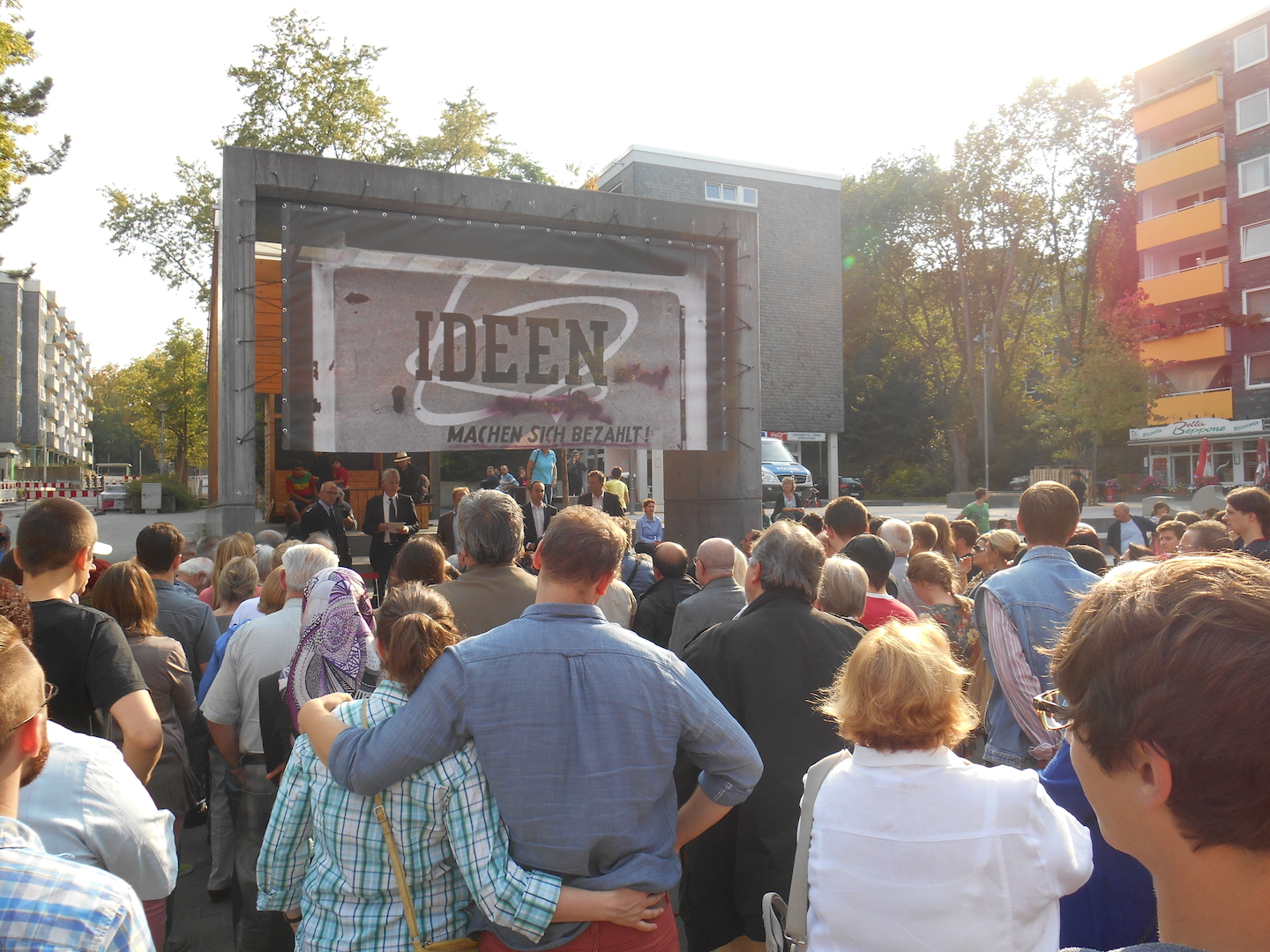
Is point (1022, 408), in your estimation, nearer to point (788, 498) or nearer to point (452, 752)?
point (788, 498)

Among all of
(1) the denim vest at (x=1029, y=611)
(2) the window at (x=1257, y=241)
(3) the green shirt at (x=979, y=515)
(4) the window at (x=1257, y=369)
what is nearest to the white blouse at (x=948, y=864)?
(1) the denim vest at (x=1029, y=611)

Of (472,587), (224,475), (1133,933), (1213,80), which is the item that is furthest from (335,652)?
(1213,80)

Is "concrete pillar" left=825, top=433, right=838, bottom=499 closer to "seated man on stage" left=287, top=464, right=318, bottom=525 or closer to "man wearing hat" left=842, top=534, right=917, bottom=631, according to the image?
"seated man on stage" left=287, top=464, right=318, bottom=525

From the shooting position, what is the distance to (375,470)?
66.2ft

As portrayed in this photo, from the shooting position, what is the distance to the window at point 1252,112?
34.8 m

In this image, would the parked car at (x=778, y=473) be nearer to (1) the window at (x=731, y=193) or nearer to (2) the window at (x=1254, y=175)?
(1) the window at (x=731, y=193)

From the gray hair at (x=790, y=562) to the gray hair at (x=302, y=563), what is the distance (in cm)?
184

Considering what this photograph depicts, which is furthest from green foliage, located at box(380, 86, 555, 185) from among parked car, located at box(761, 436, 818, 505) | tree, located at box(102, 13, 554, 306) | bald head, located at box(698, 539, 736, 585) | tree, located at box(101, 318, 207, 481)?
Result: bald head, located at box(698, 539, 736, 585)

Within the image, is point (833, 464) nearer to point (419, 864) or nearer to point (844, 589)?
point (844, 589)

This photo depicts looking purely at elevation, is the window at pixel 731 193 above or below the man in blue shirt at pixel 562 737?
above

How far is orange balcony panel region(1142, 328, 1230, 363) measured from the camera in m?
37.3

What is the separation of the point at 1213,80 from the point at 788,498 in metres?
33.0

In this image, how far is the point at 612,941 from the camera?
2.31 meters

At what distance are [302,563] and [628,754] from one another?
2.20 m
